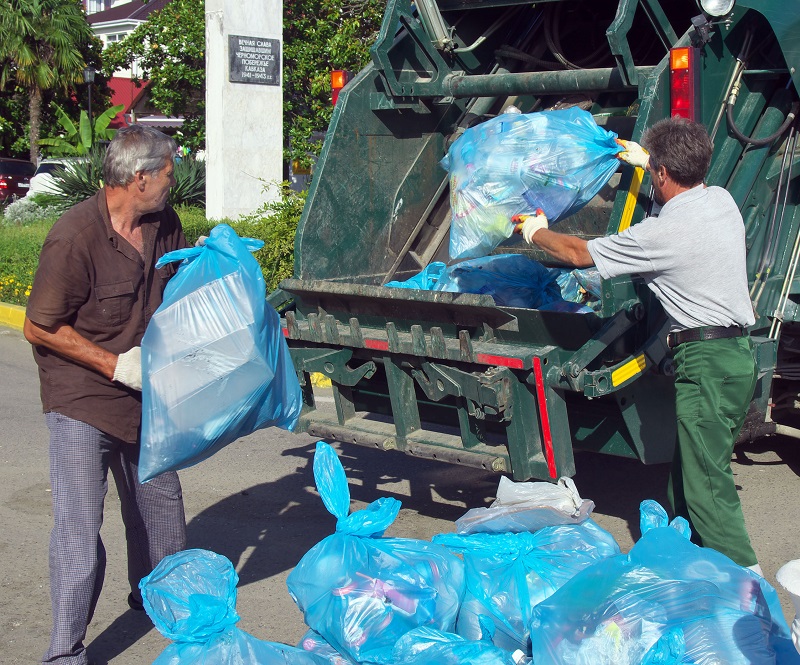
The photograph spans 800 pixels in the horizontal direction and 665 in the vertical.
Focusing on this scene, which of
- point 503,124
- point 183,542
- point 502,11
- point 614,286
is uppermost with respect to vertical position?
point 502,11

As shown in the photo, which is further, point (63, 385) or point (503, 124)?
point (503, 124)

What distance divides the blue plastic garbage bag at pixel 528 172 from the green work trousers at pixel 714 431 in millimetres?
799

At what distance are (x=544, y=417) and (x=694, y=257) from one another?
2.70ft

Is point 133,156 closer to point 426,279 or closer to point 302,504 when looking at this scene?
point 426,279

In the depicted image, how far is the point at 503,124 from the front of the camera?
3.97m

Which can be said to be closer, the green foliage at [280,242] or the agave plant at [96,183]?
the green foliage at [280,242]

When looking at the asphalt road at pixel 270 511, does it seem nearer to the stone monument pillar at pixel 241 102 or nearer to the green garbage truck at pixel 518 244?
the green garbage truck at pixel 518 244

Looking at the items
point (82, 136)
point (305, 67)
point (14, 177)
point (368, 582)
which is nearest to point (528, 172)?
point (368, 582)

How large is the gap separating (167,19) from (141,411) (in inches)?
476

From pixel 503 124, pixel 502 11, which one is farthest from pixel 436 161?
pixel 503 124

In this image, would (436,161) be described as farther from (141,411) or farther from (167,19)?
(167,19)

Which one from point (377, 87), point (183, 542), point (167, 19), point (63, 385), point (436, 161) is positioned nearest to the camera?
point (63, 385)

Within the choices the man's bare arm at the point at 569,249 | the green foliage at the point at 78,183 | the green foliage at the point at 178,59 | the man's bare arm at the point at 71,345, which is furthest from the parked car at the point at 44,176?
the man's bare arm at the point at 569,249

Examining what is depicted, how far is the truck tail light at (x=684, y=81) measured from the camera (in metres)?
3.79
